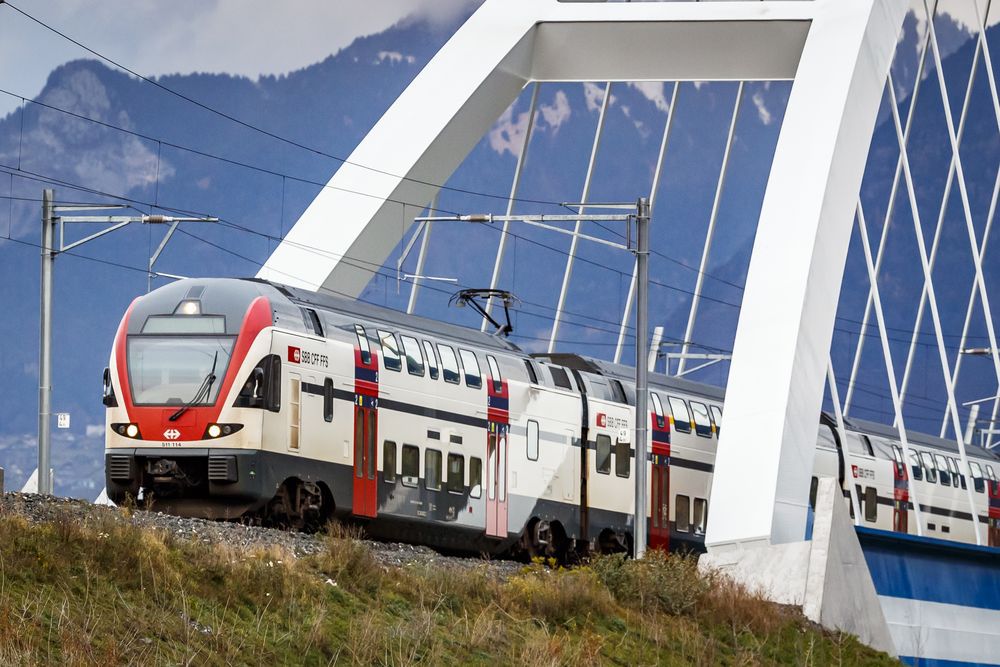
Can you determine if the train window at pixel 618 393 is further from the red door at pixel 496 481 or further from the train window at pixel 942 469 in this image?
the train window at pixel 942 469

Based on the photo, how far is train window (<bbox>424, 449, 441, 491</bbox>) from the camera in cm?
2777

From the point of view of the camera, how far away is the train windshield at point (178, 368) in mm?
24391

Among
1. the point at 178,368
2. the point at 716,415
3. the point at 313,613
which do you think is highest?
the point at 716,415

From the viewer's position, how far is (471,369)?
1154 inches

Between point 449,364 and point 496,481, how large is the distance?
8.42ft

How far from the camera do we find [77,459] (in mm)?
118375

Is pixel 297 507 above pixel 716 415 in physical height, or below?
below

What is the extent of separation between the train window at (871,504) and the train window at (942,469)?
9.86 ft

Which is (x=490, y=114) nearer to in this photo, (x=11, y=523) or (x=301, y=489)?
(x=301, y=489)

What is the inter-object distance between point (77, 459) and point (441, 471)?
9554 centimetres

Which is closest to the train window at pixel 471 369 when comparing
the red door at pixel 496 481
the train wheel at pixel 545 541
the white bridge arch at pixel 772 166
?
the red door at pixel 496 481

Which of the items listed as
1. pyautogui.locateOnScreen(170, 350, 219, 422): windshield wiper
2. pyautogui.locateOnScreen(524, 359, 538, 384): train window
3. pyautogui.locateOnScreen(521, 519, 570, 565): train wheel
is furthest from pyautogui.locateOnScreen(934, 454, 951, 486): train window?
pyautogui.locateOnScreen(170, 350, 219, 422): windshield wiper

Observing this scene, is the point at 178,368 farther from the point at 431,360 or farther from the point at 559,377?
the point at 559,377

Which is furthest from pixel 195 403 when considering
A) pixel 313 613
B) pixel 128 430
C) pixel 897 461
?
pixel 897 461
